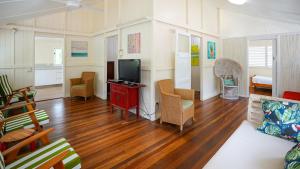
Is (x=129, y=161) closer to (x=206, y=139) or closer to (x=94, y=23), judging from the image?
(x=206, y=139)

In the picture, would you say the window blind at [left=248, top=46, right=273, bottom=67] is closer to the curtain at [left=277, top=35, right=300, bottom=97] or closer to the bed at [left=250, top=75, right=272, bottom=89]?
the bed at [left=250, top=75, right=272, bottom=89]

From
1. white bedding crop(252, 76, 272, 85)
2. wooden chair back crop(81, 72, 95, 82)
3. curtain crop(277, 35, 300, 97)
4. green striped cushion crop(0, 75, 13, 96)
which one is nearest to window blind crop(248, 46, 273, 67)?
white bedding crop(252, 76, 272, 85)

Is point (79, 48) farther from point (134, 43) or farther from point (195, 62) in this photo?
point (195, 62)

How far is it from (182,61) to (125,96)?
5.50ft

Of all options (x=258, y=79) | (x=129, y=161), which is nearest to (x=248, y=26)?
(x=258, y=79)

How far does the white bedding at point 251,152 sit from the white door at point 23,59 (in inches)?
228

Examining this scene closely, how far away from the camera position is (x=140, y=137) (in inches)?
108

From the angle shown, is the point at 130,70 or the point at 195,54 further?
the point at 195,54

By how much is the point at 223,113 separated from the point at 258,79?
12.6 feet

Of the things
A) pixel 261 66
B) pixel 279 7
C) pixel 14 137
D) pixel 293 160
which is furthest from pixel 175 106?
pixel 261 66

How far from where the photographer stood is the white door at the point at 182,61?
3.89 m

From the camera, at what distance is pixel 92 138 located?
2693 mm

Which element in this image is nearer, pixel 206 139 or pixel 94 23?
pixel 206 139

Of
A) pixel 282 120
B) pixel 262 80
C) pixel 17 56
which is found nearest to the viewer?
pixel 282 120
